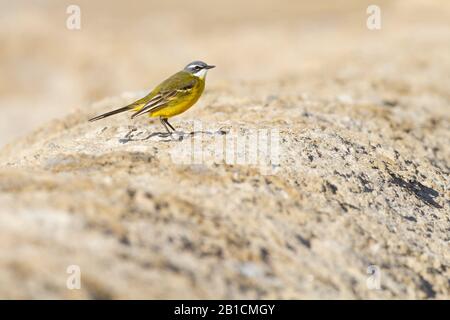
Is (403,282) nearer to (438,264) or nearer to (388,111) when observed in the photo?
(438,264)

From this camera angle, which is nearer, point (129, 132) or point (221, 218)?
point (221, 218)

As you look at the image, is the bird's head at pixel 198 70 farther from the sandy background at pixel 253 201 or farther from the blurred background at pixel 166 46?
the blurred background at pixel 166 46

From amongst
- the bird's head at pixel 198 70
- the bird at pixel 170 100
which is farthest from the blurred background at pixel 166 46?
the bird at pixel 170 100

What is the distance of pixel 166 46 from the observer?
1953 cm

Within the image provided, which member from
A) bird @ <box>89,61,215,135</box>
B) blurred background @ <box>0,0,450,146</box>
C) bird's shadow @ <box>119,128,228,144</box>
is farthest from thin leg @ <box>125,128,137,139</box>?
blurred background @ <box>0,0,450,146</box>

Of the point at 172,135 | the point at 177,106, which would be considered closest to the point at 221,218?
the point at 172,135

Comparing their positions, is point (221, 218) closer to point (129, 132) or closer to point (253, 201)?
point (253, 201)

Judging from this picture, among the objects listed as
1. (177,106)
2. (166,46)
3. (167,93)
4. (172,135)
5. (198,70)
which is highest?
(166,46)

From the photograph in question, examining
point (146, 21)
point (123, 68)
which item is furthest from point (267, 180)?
point (146, 21)

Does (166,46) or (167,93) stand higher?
(166,46)

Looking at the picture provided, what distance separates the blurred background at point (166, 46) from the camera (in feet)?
55.8

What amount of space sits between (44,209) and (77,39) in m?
15.8

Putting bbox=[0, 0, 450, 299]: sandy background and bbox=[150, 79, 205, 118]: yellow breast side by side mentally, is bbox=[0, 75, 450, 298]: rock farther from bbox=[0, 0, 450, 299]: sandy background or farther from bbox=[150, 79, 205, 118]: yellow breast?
bbox=[150, 79, 205, 118]: yellow breast

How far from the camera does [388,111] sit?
10898 millimetres
